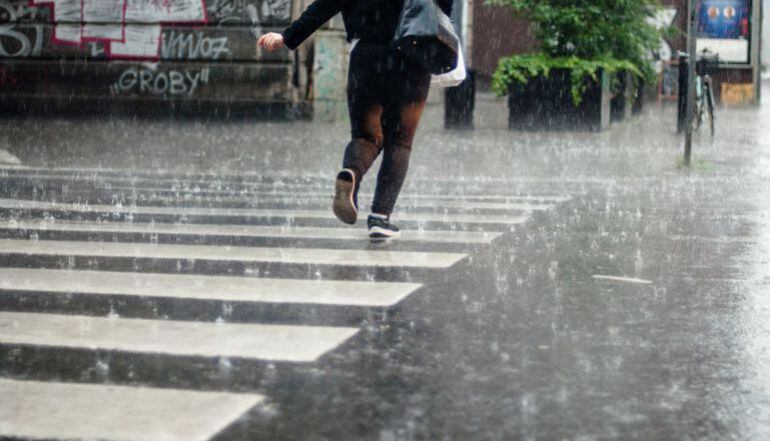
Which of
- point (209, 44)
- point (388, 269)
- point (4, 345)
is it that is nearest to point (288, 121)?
point (209, 44)

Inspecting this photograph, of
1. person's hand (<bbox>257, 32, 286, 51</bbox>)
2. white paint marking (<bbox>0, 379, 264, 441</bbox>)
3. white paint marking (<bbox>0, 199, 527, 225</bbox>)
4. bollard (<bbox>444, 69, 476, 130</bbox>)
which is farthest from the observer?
bollard (<bbox>444, 69, 476, 130</bbox>)

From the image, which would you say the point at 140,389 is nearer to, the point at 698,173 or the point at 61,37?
the point at 698,173

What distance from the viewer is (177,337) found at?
14.5 feet

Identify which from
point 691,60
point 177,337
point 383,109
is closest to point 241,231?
point 383,109

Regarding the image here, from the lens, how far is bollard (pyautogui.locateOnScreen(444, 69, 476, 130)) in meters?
19.6

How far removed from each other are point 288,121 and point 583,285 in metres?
15.7

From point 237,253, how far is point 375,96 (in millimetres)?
1174

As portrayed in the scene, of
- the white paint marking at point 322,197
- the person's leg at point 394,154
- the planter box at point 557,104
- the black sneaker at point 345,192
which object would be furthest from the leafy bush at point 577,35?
the black sneaker at point 345,192

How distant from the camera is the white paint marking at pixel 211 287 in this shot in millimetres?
5203

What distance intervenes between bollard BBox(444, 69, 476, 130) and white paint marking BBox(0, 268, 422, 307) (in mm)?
14012

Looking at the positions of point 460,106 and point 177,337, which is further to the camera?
point 460,106

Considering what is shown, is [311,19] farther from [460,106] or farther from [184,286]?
[460,106]

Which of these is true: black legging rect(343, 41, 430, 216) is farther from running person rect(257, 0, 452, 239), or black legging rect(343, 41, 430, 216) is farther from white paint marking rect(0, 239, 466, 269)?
white paint marking rect(0, 239, 466, 269)

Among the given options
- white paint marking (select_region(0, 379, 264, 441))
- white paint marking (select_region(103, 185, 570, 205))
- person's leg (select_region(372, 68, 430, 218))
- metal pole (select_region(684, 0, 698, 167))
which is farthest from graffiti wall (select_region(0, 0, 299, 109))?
white paint marking (select_region(0, 379, 264, 441))
